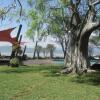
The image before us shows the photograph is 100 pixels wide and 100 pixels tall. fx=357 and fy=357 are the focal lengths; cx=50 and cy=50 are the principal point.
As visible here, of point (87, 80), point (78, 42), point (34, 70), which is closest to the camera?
point (87, 80)

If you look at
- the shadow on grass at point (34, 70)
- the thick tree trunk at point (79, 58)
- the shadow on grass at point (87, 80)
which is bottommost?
the shadow on grass at point (87, 80)

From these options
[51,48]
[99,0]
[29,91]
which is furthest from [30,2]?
[51,48]

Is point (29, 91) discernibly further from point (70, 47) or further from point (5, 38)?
point (5, 38)

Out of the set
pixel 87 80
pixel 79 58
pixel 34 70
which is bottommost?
pixel 87 80

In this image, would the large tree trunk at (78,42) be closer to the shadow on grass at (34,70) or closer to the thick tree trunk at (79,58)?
the thick tree trunk at (79,58)

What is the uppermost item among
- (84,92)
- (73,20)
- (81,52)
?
(73,20)

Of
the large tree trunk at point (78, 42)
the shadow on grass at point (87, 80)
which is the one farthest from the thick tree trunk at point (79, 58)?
the shadow on grass at point (87, 80)

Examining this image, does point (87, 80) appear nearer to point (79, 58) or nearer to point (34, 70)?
point (79, 58)

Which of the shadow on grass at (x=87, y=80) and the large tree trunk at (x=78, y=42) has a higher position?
the large tree trunk at (x=78, y=42)

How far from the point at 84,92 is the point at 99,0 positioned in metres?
7.31

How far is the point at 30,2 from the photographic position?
25.7m

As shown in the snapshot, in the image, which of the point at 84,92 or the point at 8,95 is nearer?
the point at 8,95

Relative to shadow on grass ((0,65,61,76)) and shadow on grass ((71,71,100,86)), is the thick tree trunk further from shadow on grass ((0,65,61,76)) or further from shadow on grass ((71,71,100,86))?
shadow on grass ((0,65,61,76))

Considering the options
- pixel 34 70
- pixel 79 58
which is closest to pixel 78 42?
pixel 79 58
